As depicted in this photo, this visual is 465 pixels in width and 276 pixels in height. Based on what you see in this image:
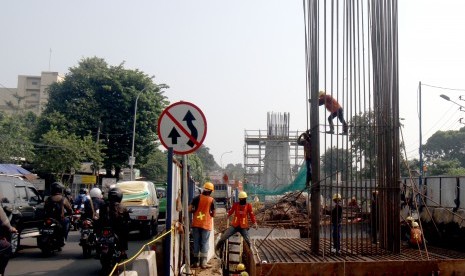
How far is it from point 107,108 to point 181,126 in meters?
32.2

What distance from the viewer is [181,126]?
7770 mm

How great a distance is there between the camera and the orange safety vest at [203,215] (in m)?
10.7

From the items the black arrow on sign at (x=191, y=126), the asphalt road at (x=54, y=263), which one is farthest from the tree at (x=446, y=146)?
the black arrow on sign at (x=191, y=126)

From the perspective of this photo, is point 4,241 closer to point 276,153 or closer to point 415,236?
point 415,236

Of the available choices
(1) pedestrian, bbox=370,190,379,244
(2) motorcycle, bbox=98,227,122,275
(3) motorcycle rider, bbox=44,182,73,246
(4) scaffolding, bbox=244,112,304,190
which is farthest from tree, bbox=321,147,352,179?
(4) scaffolding, bbox=244,112,304,190

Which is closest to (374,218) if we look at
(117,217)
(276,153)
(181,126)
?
(181,126)

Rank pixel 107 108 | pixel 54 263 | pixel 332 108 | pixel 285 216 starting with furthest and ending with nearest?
pixel 107 108, pixel 285 216, pixel 54 263, pixel 332 108

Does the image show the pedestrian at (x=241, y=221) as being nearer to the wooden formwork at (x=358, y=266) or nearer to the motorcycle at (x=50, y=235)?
the wooden formwork at (x=358, y=266)

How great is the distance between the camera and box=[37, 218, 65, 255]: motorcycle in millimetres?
12133

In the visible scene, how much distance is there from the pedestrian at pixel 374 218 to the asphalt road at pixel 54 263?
5.26 m

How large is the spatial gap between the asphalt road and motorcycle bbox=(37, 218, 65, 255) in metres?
0.27

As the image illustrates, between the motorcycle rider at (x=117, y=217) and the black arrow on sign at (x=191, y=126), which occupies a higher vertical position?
the black arrow on sign at (x=191, y=126)

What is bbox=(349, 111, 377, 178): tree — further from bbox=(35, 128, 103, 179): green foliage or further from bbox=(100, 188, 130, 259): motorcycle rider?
bbox=(35, 128, 103, 179): green foliage

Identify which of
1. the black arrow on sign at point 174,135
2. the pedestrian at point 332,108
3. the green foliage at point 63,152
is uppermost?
the green foliage at point 63,152
